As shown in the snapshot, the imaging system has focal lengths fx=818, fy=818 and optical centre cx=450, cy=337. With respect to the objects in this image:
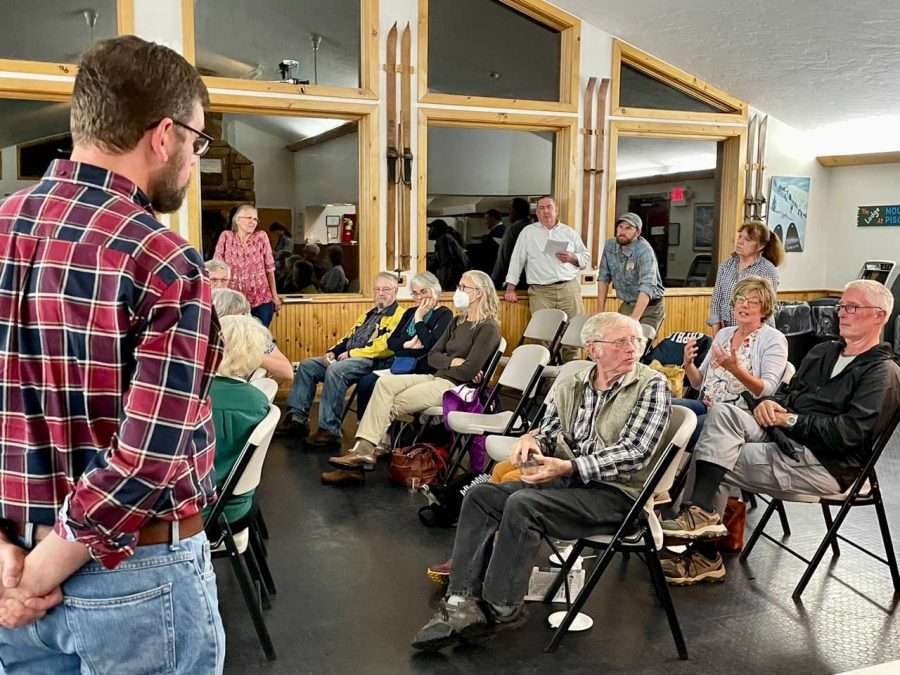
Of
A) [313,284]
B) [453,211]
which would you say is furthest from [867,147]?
[313,284]

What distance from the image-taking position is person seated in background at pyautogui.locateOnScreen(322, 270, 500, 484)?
479cm

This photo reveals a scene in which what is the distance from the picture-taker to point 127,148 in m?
1.12

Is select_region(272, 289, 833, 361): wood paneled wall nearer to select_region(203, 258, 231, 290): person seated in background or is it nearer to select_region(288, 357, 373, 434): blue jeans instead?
select_region(288, 357, 373, 434): blue jeans

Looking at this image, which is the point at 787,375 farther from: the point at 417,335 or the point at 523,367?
the point at 417,335

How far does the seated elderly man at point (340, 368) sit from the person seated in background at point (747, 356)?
2.43m

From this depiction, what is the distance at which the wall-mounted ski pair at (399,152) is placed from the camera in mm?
6941

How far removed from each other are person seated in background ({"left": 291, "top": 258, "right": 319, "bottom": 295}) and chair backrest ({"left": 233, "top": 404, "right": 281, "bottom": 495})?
4486 millimetres

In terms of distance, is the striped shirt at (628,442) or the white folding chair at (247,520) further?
the striped shirt at (628,442)

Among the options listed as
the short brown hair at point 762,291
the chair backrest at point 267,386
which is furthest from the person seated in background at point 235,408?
the short brown hair at point 762,291

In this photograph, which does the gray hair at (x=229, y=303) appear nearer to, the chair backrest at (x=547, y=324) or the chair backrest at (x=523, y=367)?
the chair backrest at (x=523, y=367)

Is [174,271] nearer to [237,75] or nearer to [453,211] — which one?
[237,75]

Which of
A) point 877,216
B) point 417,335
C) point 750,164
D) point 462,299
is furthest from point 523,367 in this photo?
point 877,216

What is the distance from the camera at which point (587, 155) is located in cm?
767

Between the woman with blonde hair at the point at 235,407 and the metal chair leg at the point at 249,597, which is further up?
the woman with blonde hair at the point at 235,407
